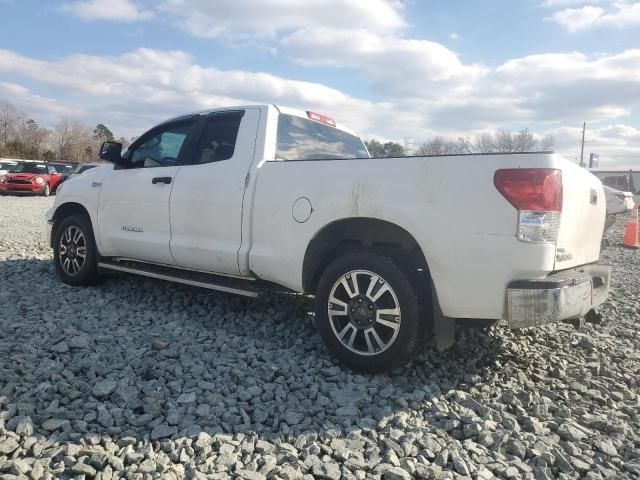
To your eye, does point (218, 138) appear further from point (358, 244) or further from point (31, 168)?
point (31, 168)

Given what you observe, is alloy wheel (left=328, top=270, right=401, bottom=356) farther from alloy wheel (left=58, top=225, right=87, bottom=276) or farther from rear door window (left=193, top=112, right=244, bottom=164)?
alloy wheel (left=58, top=225, right=87, bottom=276)

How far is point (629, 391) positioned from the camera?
3.34 metres

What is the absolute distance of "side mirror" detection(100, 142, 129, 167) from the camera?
17.0ft

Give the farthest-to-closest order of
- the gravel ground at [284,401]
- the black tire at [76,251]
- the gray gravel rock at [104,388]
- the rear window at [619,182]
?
the rear window at [619,182] → the black tire at [76,251] → the gray gravel rock at [104,388] → the gravel ground at [284,401]

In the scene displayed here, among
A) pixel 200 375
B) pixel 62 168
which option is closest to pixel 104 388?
pixel 200 375

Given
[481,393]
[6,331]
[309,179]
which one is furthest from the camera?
[6,331]

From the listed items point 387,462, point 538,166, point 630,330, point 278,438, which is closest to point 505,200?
point 538,166

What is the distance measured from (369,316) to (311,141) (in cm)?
203

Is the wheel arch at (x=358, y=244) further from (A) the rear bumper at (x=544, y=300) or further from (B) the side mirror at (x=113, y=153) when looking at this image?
(B) the side mirror at (x=113, y=153)

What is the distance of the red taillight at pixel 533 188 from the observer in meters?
2.79

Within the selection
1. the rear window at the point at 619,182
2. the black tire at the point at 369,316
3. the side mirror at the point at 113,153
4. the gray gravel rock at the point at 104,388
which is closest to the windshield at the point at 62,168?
the side mirror at the point at 113,153

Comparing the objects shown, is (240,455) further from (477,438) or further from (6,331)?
(6,331)

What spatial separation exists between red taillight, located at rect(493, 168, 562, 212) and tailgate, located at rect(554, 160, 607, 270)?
3.4 inches

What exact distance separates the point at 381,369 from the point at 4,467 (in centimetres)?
218
